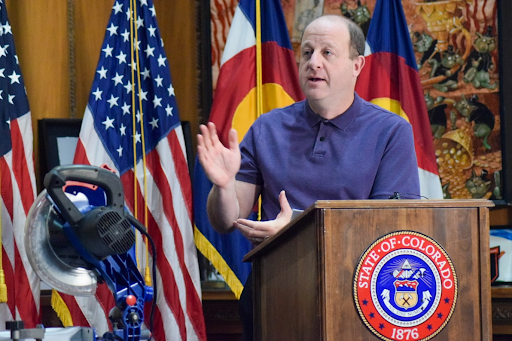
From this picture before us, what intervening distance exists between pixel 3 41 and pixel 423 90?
99.2 inches

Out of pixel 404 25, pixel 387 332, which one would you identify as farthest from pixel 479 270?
pixel 404 25

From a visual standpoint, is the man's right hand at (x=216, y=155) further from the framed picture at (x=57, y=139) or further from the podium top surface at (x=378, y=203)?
the framed picture at (x=57, y=139)

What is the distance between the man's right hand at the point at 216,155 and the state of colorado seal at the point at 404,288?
82cm

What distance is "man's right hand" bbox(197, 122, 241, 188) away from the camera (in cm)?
241

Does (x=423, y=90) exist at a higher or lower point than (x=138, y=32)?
lower

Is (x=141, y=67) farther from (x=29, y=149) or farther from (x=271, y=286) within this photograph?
(x=271, y=286)

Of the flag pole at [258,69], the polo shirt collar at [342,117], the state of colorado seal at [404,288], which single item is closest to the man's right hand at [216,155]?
the polo shirt collar at [342,117]

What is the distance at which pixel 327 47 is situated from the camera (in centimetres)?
278

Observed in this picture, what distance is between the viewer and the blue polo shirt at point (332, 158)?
8.71 feet

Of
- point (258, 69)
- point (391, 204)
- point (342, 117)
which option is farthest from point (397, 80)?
point (391, 204)

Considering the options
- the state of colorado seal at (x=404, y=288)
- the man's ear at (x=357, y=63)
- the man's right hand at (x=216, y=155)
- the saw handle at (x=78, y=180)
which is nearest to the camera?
the state of colorado seal at (x=404, y=288)

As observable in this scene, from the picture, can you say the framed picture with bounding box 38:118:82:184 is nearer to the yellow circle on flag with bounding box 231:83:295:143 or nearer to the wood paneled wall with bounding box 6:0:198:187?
the wood paneled wall with bounding box 6:0:198:187

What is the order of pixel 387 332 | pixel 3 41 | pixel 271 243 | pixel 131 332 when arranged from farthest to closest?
pixel 3 41 < pixel 271 243 < pixel 131 332 < pixel 387 332

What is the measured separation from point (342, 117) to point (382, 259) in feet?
3.83
